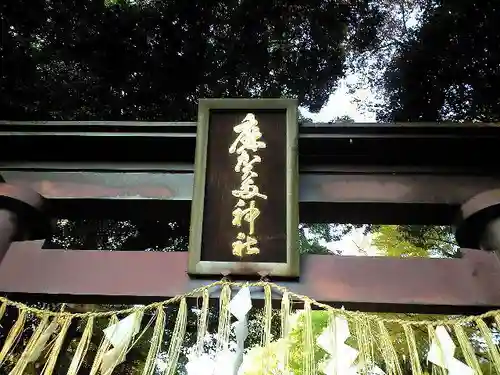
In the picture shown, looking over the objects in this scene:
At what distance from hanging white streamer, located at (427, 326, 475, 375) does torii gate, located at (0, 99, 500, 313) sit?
0.18 metres

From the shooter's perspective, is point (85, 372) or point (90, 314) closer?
point (90, 314)

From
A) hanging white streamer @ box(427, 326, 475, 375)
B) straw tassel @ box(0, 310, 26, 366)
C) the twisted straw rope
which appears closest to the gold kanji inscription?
the twisted straw rope

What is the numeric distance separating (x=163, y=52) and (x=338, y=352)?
2370 millimetres

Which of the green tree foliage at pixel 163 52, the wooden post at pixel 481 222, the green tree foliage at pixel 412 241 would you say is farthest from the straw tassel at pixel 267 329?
the green tree foliage at pixel 412 241

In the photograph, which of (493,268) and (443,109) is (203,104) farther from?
(443,109)

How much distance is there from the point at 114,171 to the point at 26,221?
0.47 m

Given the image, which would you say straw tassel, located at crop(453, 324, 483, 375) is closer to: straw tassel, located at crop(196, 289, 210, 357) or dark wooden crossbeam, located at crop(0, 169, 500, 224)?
dark wooden crossbeam, located at crop(0, 169, 500, 224)

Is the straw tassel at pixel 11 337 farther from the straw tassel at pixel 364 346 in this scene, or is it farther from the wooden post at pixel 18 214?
the straw tassel at pixel 364 346

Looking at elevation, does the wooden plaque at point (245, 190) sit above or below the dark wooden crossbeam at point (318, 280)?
above

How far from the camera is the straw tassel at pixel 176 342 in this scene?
176cm

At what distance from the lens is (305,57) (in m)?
3.60

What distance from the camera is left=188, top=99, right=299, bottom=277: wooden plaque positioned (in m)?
2.12

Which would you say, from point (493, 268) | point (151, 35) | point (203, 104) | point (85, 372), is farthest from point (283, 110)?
point (85, 372)

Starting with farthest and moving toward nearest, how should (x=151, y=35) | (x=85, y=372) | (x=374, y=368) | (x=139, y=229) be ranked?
(x=85, y=372) < (x=139, y=229) < (x=151, y=35) < (x=374, y=368)
